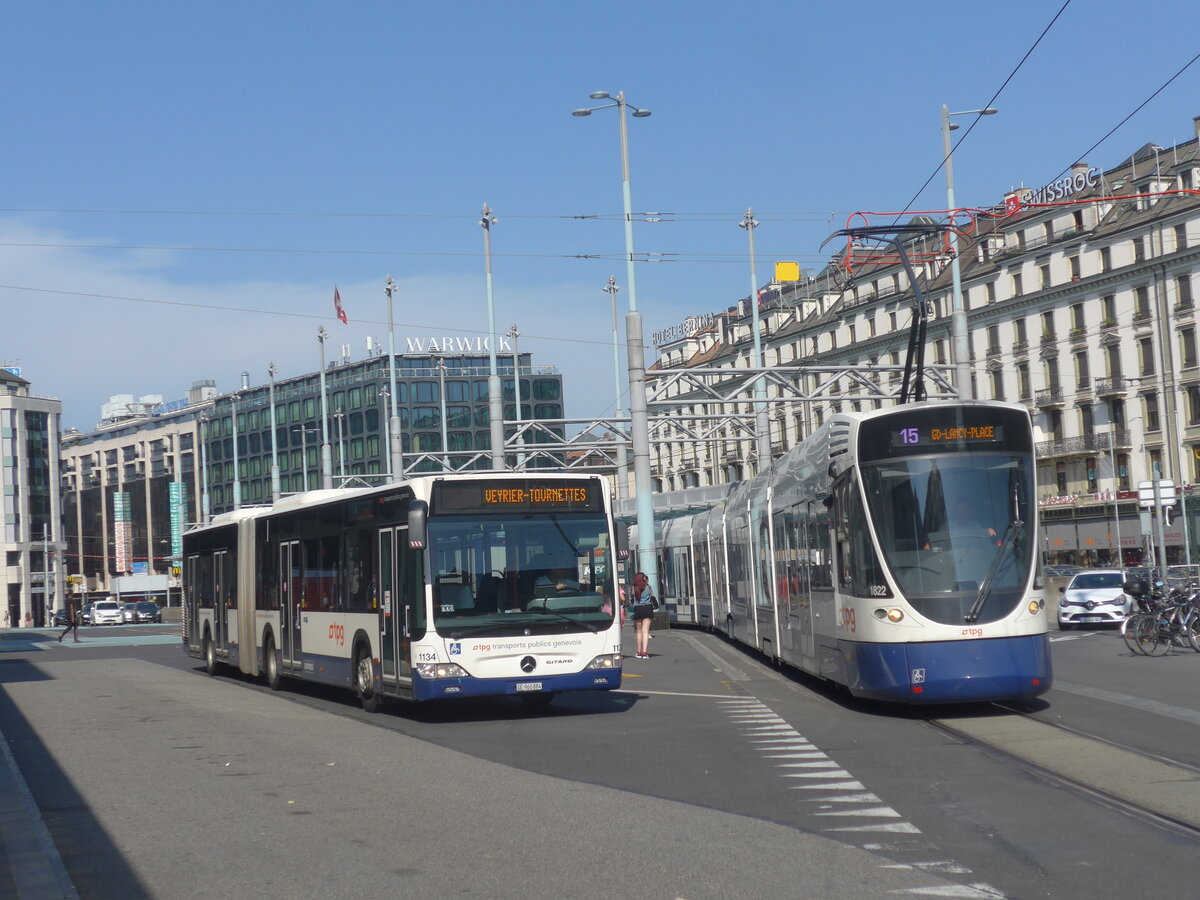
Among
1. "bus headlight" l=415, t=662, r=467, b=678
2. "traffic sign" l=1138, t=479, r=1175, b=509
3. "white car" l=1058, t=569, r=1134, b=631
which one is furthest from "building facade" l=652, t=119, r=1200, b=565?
"bus headlight" l=415, t=662, r=467, b=678

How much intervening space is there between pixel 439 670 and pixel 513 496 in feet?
6.81

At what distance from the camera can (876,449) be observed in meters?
14.9

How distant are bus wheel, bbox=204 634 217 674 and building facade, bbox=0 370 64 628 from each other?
88.0m

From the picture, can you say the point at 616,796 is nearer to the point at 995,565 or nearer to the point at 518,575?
the point at 995,565

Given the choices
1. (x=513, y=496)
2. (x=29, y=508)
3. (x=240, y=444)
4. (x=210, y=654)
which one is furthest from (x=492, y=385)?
(x=240, y=444)

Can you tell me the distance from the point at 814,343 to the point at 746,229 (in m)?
37.4

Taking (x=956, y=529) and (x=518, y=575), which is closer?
(x=956, y=529)

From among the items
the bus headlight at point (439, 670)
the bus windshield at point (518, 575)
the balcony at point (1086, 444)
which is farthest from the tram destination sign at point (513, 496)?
A: the balcony at point (1086, 444)

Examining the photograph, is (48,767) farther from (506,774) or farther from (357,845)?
(357,845)

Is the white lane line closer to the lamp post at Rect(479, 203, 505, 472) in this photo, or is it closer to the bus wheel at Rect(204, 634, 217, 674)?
the bus wheel at Rect(204, 634, 217, 674)

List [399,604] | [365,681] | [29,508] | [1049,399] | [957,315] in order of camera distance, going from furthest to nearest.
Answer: [29,508], [1049,399], [957,315], [365,681], [399,604]

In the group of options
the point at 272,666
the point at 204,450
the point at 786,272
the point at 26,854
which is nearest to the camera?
the point at 26,854

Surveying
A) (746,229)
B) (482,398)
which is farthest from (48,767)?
(482,398)

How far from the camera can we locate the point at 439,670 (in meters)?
15.5
